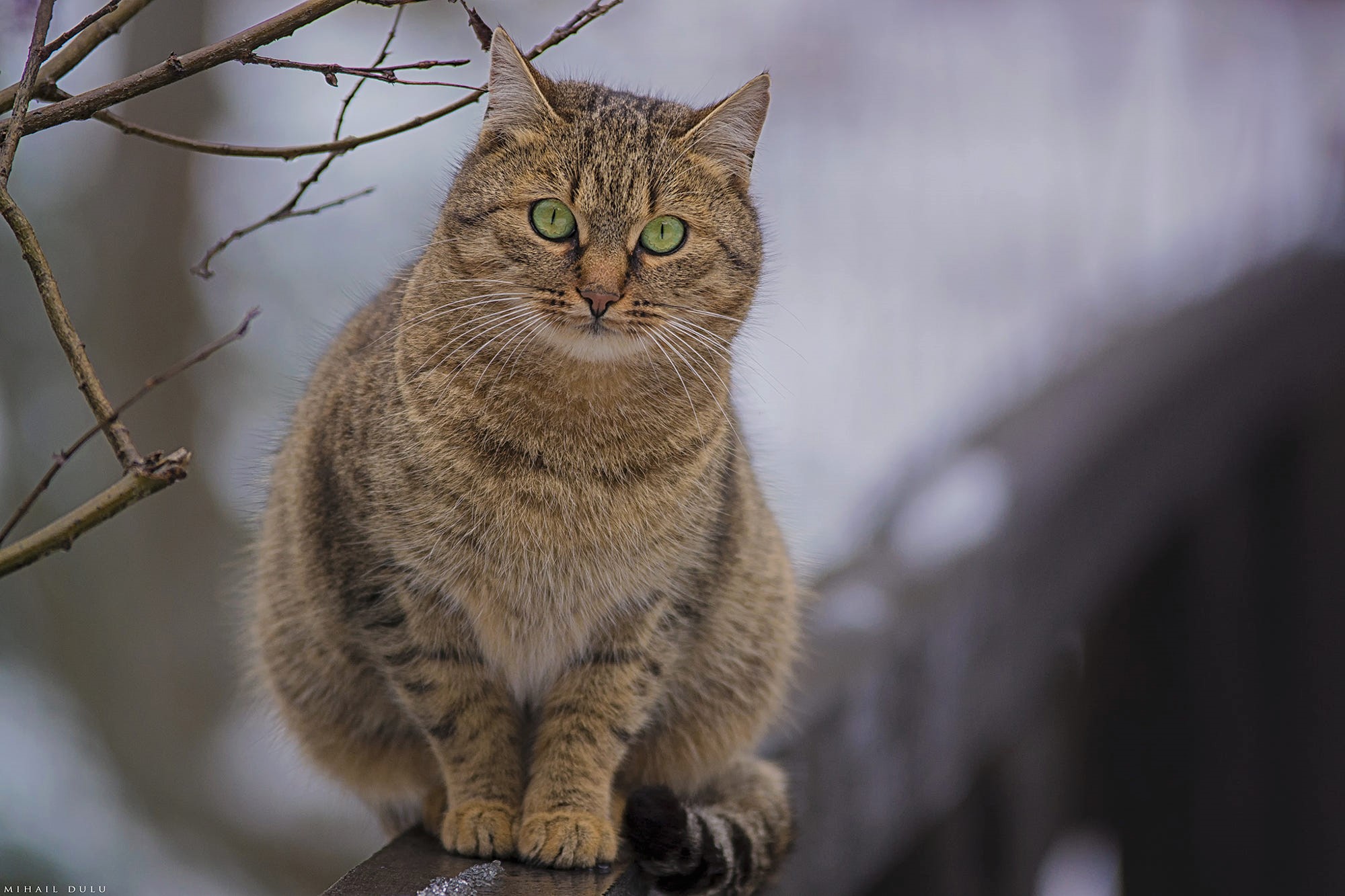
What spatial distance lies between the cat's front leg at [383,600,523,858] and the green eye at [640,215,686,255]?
0.58 metres

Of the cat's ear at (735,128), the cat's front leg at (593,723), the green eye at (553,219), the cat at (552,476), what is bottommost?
the cat's front leg at (593,723)

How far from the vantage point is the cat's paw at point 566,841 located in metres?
1.58

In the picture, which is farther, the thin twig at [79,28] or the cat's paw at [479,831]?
the cat's paw at [479,831]

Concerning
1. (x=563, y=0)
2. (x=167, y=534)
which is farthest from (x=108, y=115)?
(x=167, y=534)

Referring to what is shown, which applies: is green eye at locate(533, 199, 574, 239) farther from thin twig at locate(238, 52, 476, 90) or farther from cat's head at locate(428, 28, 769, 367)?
thin twig at locate(238, 52, 476, 90)

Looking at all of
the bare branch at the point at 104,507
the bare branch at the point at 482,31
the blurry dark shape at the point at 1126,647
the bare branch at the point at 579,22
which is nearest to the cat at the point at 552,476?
Answer: the bare branch at the point at 482,31

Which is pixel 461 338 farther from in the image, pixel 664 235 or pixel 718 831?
pixel 718 831

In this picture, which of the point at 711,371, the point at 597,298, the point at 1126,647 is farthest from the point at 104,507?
the point at 1126,647

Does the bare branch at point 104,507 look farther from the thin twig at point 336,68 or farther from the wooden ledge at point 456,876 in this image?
the wooden ledge at point 456,876

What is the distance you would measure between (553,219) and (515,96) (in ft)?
0.65

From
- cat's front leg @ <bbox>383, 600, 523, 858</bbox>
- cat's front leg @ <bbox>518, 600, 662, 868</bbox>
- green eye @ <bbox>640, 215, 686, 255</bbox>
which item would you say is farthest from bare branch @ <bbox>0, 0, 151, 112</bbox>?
cat's front leg @ <bbox>518, 600, 662, 868</bbox>

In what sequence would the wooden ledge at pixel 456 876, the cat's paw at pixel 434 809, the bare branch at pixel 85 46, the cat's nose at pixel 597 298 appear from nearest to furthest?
the bare branch at pixel 85 46 → the wooden ledge at pixel 456 876 → the cat's nose at pixel 597 298 → the cat's paw at pixel 434 809

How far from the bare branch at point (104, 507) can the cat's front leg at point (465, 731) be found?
75 centimetres

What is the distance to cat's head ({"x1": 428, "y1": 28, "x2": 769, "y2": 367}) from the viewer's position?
156 cm
